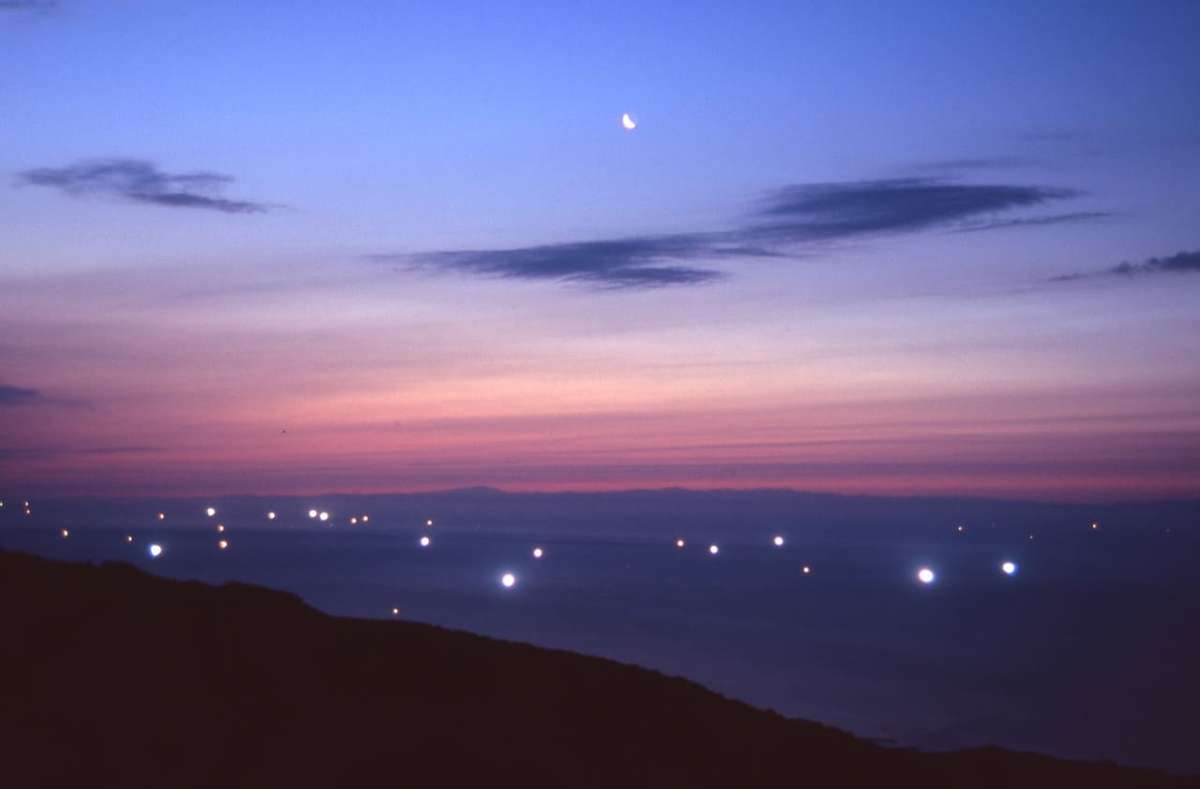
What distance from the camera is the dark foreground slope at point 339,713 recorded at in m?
13.2

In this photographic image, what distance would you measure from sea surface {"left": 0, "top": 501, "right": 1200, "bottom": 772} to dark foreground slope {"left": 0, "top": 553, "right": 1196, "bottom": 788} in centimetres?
1070

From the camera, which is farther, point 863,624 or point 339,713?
point 863,624

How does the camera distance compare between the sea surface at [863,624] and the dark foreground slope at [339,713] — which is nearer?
the dark foreground slope at [339,713]

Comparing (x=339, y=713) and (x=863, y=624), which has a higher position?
(x=339, y=713)

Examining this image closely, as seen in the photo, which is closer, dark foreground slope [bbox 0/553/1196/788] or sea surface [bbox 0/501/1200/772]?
dark foreground slope [bbox 0/553/1196/788]

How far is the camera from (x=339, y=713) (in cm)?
1462

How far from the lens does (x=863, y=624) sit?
8562 centimetres

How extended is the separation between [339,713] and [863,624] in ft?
246

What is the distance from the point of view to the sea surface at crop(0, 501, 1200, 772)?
4900 centimetres

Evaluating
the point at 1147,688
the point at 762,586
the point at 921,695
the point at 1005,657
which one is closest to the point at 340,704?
the point at 921,695

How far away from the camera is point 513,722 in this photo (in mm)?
15180

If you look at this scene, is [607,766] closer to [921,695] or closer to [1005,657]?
[921,695]

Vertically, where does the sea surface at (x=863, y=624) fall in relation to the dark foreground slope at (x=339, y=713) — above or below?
below

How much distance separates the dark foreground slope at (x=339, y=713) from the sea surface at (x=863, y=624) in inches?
421
